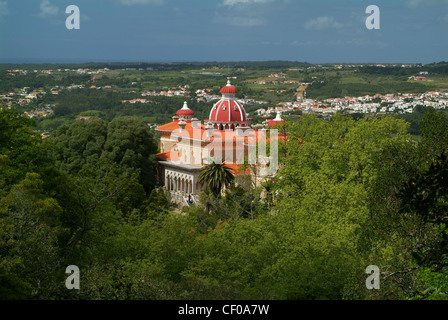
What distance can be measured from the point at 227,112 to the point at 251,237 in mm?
34386

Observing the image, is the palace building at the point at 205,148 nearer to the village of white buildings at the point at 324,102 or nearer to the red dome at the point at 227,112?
the red dome at the point at 227,112

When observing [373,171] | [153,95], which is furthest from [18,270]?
[153,95]

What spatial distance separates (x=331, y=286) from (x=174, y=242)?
800 centimetres

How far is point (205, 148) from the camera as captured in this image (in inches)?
2127

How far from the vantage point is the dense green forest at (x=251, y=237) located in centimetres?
1777

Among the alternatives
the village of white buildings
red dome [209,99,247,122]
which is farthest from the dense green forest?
the village of white buildings

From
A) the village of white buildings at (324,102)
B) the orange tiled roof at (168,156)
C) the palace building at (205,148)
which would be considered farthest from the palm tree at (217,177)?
the village of white buildings at (324,102)

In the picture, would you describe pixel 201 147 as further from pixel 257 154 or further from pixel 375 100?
pixel 375 100

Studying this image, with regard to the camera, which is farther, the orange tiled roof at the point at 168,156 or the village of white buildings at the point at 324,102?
the village of white buildings at the point at 324,102

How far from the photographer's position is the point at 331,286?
20250 mm

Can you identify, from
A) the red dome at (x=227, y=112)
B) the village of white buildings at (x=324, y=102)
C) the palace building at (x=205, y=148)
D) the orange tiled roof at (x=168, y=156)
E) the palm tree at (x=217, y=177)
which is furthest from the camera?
the village of white buildings at (x=324, y=102)

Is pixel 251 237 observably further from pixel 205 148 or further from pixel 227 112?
pixel 227 112

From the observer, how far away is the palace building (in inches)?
2071

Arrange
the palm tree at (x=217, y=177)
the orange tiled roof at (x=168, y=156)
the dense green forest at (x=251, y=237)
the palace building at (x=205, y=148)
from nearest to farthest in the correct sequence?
the dense green forest at (x=251, y=237) → the palm tree at (x=217, y=177) → the palace building at (x=205, y=148) → the orange tiled roof at (x=168, y=156)
